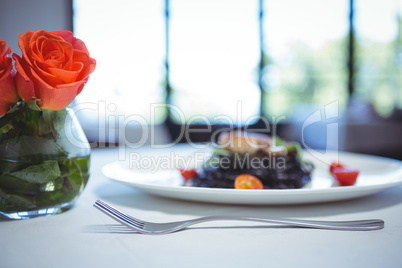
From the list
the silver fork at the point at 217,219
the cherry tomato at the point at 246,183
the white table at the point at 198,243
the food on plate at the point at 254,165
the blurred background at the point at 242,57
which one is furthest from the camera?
the blurred background at the point at 242,57

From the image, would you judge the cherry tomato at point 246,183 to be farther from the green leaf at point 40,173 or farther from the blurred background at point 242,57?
the blurred background at point 242,57

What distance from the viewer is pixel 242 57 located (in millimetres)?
7301

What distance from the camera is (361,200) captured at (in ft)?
2.76

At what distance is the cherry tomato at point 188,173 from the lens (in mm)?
1048

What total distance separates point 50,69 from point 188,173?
57 centimetres

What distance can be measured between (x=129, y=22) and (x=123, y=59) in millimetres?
773

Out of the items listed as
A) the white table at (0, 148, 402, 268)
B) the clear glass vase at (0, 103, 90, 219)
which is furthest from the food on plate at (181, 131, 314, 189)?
the clear glass vase at (0, 103, 90, 219)

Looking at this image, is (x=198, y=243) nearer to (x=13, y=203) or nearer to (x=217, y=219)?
(x=217, y=219)

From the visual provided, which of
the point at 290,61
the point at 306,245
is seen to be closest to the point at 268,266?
the point at 306,245

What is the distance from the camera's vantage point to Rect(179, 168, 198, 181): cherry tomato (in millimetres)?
1048

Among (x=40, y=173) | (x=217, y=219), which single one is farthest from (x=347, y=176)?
(x=40, y=173)

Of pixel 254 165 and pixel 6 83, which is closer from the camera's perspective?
pixel 6 83

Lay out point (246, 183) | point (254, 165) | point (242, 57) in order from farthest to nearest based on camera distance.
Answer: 1. point (242, 57)
2. point (254, 165)
3. point (246, 183)

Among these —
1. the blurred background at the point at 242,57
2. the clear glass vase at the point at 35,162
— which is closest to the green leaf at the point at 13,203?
the clear glass vase at the point at 35,162
